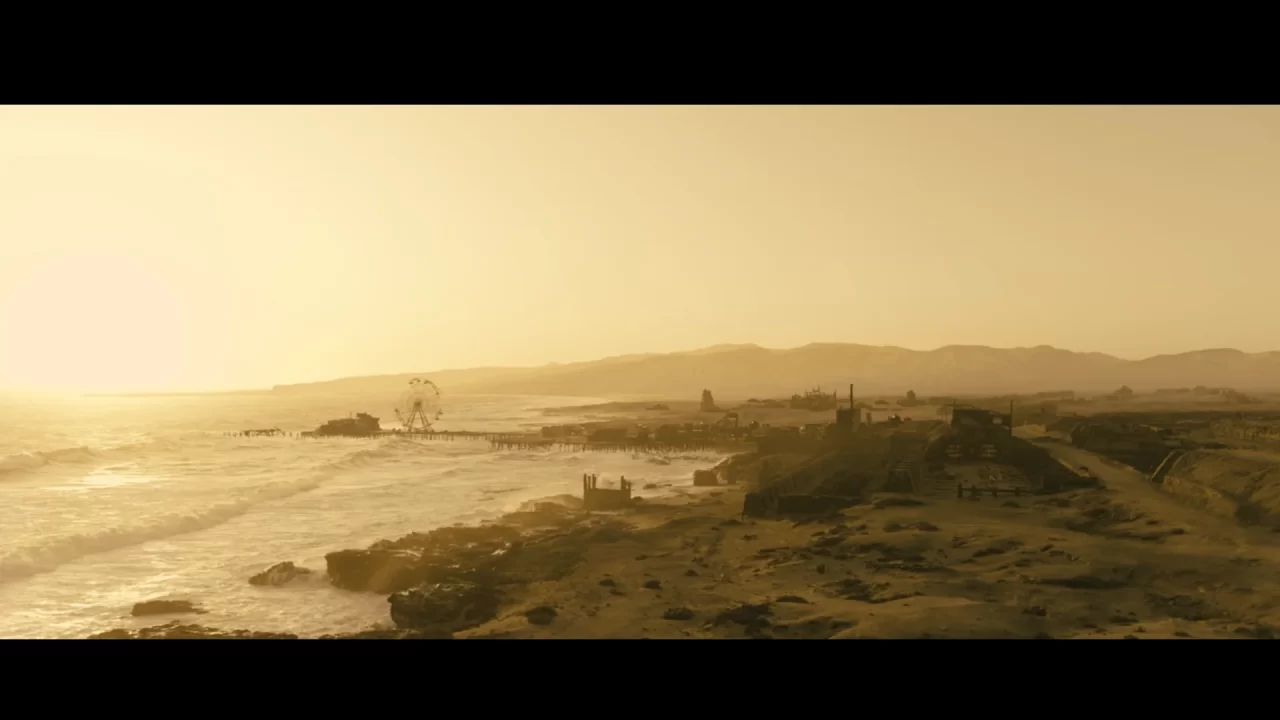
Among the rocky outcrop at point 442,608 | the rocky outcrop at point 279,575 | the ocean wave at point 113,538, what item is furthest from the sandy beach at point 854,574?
the ocean wave at point 113,538

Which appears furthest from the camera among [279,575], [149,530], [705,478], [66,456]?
[66,456]

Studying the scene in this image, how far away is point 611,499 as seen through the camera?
2038cm

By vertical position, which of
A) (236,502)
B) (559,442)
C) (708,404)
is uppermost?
(708,404)

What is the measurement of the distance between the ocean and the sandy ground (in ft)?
13.6

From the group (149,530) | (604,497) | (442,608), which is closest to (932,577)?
(442,608)

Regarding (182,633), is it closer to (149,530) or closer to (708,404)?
(149,530)

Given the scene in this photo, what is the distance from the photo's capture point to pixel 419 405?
2633 cm

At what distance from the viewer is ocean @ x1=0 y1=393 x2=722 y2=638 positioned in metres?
13.9

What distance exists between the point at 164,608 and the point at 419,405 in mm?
13112

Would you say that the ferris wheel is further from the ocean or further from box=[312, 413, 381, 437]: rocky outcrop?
box=[312, 413, 381, 437]: rocky outcrop

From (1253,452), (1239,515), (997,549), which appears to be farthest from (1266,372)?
(997,549)

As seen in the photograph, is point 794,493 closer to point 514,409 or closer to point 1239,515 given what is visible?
point 1239,515
